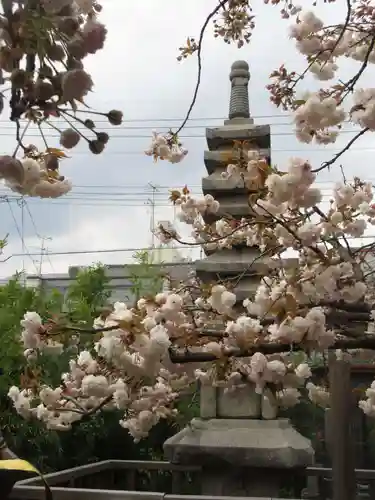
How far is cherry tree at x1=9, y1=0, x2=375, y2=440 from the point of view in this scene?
1.59 metres

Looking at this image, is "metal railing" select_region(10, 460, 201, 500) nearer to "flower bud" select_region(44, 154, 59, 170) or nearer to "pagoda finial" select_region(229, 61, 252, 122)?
"pagoda finial" select_region(229, 61, 252, 122)

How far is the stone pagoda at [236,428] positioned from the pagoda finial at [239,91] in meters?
0.09

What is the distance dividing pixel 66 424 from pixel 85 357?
331 mm

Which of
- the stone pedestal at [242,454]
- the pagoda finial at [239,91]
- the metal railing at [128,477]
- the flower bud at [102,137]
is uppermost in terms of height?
the pagoda finial at [239,91]

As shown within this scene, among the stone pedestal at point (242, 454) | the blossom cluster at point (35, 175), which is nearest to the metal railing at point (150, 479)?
the stone pedestal at point (242, 454)

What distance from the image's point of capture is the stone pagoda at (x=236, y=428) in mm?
2414

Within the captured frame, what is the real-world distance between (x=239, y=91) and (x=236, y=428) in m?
1.68

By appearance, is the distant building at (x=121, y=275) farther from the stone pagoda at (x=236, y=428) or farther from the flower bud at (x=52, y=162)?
the flower bud at (x=52, y=162)

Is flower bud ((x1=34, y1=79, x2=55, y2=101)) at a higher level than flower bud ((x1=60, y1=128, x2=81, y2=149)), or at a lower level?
higher

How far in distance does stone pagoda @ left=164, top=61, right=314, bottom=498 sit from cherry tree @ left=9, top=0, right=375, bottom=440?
323mm

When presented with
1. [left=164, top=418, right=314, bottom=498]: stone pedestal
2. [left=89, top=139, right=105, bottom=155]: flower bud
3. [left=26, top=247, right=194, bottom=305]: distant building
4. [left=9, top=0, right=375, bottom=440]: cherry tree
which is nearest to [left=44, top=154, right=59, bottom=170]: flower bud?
[left=89, top=139, right=105, bottom=155]: flower bud

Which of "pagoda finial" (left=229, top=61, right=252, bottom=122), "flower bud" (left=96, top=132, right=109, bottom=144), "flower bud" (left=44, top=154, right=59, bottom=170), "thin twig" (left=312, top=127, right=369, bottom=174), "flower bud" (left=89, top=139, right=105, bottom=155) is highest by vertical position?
"pagoda finial" (left=229, top=61, right=252, bottom=122)

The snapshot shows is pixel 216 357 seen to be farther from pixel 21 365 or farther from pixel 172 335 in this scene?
pixel 21 365

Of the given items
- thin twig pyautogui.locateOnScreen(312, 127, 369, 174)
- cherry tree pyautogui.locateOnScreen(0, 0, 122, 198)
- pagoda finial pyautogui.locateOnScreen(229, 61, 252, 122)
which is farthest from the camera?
pagoda finial pyautogui.locateOnScreen(229, 61, 252, 122)
